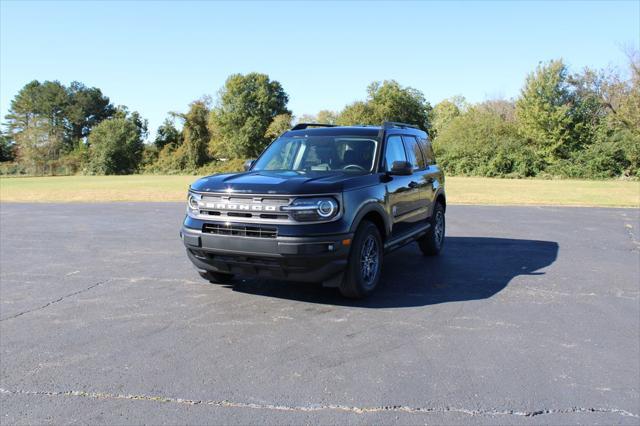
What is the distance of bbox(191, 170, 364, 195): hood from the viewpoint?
512 centimetres

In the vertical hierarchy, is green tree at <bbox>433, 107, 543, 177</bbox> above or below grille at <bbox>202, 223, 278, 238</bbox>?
above

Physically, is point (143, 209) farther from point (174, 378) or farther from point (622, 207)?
point (622, 207)

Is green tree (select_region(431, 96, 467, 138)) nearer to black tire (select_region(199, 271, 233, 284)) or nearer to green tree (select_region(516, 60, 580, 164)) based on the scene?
green tree (select_region(516, 60, 580, 164))

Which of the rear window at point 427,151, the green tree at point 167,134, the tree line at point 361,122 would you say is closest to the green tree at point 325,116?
the tree line at point 361,122

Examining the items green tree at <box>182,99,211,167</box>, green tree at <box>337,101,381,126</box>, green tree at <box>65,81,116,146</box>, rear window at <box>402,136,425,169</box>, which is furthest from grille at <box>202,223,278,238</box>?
green tree at <box>65,81,116,146</box>

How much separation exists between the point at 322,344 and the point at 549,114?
156ft

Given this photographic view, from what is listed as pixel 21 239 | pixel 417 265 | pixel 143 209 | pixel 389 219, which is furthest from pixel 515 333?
pixel 143 209

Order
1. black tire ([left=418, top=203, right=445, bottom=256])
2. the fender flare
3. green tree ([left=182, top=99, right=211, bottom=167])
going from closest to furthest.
Answer: the fender flare
black tire ([left=418, top=203, right=445, bottom=256])
green tree ([left=182, top=99, right=211, bottom=167])

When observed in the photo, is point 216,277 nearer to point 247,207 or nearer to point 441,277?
point 247,207

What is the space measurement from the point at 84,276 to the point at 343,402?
5.02 metres

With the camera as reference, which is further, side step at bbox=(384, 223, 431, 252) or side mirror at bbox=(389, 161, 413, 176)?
side step at bbox=(384, 223, 431, 252)

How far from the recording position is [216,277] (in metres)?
6.20

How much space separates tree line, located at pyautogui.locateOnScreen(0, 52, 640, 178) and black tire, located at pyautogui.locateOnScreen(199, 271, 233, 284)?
A: 39.5 metres

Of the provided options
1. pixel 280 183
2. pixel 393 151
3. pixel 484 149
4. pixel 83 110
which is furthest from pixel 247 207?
pixel 83 110
